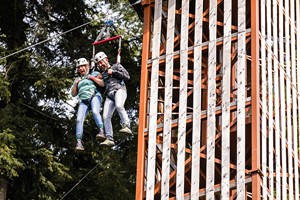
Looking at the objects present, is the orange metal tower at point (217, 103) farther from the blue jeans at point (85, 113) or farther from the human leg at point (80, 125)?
the human leg at point (80, 125)

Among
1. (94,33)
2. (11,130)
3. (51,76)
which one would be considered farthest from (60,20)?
(11,130)

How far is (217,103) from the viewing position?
13.3 meters

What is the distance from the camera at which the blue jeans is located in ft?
42.4

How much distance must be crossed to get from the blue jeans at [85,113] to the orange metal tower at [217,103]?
2.18 feet

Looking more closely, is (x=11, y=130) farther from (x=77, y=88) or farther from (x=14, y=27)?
(x=77, y=88)

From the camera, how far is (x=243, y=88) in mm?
12766

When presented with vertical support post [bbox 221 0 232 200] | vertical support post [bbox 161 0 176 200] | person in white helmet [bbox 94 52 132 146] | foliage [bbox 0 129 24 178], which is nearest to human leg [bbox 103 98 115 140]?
person in white helmet [bbox 94 52 132 146]

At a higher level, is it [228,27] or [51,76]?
[51,76]

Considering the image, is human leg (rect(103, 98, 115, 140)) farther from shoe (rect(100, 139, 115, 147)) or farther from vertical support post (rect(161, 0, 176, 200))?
vertical support post (rect(161, 0, 176, 200))

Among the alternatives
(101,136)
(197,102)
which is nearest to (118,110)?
(101,136)

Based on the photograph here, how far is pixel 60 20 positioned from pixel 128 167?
371 centimetres

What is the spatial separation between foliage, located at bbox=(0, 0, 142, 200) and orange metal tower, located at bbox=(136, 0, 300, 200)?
14.8 feet

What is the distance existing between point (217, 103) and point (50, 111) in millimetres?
7264

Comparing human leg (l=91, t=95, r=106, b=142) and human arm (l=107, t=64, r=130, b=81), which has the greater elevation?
human arm (l=107, t=64, r=130, b=81)
